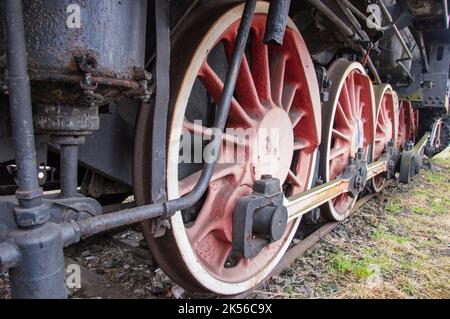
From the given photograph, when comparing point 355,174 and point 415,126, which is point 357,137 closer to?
point 355,174

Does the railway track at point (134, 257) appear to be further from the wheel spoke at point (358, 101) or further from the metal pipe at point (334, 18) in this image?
the metal pipe at point (334, 18)

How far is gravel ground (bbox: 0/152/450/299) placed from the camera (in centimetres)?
181

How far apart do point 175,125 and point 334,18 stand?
3.73 ft

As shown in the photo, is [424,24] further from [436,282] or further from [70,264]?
[70,264]

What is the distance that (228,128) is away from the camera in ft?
5.42

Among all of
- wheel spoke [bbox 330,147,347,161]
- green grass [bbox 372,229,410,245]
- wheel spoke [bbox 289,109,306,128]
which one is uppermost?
wheel spoke [bbox 289,109,306,128]

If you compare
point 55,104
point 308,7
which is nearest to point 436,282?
point 308,7

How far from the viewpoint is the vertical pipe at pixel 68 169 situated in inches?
36.2

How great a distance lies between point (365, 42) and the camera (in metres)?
2.34

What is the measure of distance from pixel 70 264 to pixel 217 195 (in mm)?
884

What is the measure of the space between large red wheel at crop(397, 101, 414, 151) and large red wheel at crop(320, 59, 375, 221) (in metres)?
2.01

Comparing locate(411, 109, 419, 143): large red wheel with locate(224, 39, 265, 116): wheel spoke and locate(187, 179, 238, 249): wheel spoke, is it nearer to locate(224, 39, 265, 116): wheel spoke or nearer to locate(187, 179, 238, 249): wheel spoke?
locate(224, 39, 265, 116): wheel spoke

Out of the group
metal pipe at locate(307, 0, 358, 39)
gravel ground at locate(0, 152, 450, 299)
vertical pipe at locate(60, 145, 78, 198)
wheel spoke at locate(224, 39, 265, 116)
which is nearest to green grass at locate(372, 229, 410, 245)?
gravel ground at locate(0, 152, 450, 299)

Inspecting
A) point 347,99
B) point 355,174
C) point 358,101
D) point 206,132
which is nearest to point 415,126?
point 358,101
